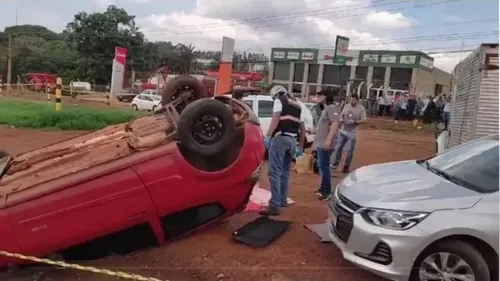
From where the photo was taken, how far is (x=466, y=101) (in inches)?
412

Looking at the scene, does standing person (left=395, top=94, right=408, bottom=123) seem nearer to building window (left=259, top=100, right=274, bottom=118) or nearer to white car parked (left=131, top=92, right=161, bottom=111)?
white car parked (left=131, top=92, right=161, bottom=111)

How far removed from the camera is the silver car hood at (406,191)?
4.12 meters

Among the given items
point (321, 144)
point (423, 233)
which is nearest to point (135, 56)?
point (321, 144)

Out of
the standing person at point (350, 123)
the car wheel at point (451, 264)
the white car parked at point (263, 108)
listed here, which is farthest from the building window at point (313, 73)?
the car wheel at point (451, 264)

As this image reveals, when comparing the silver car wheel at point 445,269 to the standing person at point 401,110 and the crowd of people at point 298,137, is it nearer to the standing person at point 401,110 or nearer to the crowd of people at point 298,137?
the crowd of people at point 298,137

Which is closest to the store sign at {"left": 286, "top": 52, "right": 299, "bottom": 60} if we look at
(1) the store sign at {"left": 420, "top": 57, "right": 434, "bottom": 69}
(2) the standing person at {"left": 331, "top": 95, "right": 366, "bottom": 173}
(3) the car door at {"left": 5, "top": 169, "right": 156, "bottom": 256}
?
(1) the store sign at {"left": 420, "top": 57, "right": 434, "bottom": 69}

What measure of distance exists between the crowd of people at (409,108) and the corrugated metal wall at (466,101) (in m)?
14.2

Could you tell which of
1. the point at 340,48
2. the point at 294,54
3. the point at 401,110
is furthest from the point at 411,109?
the point at 294,54

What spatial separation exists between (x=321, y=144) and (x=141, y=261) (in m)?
3.80

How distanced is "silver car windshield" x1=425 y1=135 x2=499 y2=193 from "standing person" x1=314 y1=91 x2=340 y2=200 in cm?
224

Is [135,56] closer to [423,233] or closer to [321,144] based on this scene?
[321,144]

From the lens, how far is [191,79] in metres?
6.43

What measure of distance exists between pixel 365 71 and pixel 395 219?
44884 millimetres

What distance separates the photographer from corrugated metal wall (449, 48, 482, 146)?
9.52 meters
